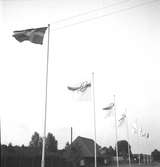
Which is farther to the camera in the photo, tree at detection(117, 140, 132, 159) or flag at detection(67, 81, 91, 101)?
tree at detection(117, 140, 132, 159)

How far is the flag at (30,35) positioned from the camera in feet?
29.5

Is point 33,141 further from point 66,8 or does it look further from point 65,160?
point 66,8

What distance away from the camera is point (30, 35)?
29.6ft

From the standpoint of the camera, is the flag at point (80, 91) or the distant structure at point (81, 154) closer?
the flag at point (80, 91)

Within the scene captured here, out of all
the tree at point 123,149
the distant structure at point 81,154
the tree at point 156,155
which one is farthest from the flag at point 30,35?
the tree at point 123,149

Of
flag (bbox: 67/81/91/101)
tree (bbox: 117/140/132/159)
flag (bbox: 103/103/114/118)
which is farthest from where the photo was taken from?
tree (bbox: 117/140/132/159)

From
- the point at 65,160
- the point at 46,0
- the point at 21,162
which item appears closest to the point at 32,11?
the point at 46,0

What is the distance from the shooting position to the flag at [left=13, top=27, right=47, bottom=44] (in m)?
8.98

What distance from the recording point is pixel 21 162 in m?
14.9

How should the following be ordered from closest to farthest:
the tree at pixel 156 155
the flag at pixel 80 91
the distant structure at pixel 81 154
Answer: the flag at pixel 80 91 → the distant structure at pixel 81 154 → the tree at pixel 156 155

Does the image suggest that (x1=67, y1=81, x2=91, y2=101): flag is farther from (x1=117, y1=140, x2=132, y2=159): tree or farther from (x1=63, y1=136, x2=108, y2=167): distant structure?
(x1=117, y1=140, x2=132, y2=159): tree

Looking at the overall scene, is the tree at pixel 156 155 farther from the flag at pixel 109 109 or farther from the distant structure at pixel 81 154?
the flag at pixel 109 109

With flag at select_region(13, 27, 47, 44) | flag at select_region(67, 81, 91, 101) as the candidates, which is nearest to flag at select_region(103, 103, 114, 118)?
flag at select_region(67, 81, 91, 101)

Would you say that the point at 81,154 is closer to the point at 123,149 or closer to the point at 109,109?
the point at 109,109
